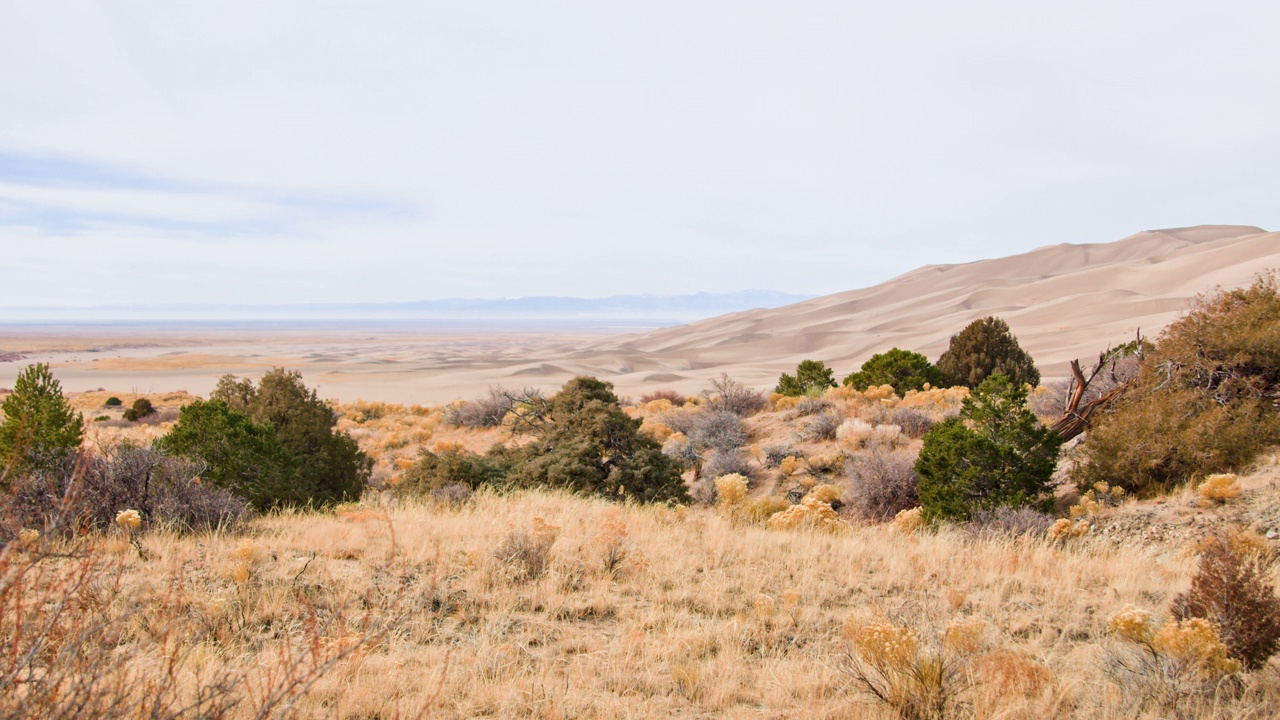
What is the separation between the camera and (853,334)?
70.9 m

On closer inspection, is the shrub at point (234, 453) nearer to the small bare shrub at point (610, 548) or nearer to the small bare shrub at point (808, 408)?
the small bare shrub at point (610, 548)

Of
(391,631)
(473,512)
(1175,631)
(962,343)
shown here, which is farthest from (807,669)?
(962,343)

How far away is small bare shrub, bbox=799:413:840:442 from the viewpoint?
13.8m

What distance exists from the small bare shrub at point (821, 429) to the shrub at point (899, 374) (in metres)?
5.24

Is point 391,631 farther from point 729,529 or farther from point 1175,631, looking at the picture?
point 1175,631

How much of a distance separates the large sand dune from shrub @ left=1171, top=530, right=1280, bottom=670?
32.1 meters

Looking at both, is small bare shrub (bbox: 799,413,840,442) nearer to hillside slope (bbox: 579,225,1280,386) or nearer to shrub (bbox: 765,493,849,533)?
shrub (bbox: 765,493,849,533)

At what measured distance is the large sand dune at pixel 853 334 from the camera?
47.1 meters

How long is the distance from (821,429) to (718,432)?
2162 mm

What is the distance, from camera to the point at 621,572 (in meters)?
5.59

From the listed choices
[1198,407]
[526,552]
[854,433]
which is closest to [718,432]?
[854,433]

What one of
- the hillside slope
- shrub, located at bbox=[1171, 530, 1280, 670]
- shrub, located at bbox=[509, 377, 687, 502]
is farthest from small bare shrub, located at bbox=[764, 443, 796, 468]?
the hillside slope

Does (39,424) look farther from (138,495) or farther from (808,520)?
(808,520)

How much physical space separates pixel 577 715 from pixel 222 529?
14.9 feet
